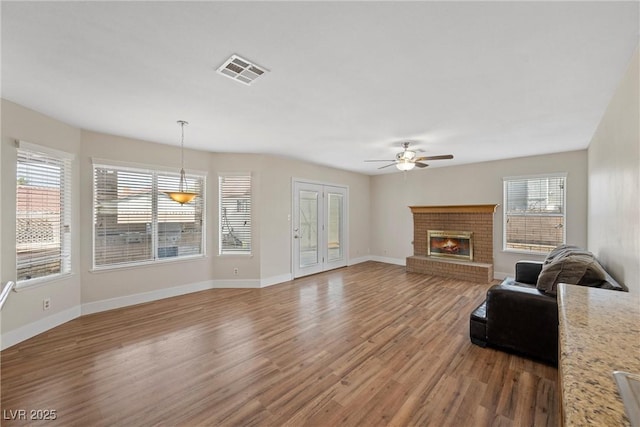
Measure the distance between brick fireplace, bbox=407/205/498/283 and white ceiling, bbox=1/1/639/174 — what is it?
2.48 m

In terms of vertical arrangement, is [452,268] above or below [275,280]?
above

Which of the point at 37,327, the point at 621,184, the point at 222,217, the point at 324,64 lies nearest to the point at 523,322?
the point at 621,184

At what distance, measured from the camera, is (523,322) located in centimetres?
256

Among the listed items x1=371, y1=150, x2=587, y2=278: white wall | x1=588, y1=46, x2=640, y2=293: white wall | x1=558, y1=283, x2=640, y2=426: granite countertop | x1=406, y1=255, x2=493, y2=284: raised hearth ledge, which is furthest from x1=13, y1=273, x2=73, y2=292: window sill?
x1=371, y1=150, x2=587, y2=278: white wall

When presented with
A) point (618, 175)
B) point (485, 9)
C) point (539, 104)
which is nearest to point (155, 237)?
point (485, 9)

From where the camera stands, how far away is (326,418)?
6.02 feet

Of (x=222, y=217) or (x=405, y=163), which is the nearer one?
(x=405, y=163)

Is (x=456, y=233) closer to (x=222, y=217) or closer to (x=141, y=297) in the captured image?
(x=222, y=217)

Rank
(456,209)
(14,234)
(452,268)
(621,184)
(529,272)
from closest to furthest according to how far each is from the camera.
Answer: (621,184) → (14,234) → (529,272) → (452,268) → (456,209)

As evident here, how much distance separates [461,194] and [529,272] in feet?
8.88

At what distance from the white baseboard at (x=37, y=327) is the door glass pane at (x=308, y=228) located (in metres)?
3.77

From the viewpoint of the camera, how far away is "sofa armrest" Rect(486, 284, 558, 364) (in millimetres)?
2438

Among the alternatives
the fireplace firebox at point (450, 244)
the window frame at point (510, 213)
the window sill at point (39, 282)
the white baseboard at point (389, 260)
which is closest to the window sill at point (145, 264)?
the window sill at point (39, 282)

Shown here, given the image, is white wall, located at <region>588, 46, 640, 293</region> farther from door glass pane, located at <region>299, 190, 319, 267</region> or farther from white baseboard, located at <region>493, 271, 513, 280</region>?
door glass pane, located at <region>299, 190, 319, 267</region>
